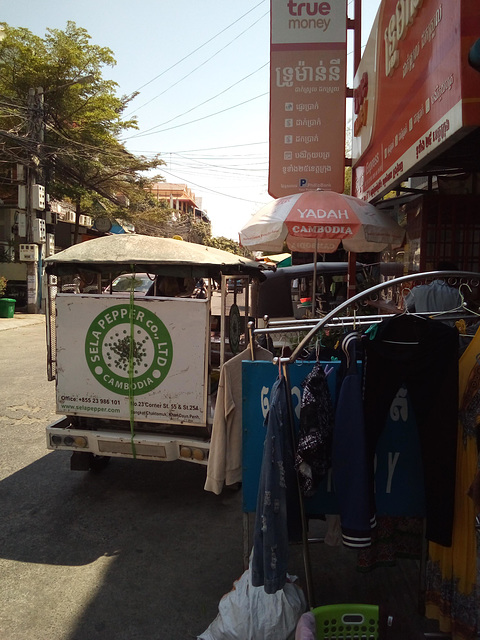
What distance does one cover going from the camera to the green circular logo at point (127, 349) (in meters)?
4.25

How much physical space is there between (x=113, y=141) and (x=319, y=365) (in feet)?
82.8

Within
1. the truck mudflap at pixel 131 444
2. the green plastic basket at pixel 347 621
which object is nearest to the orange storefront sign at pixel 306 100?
the truck mudflap at pixel 131 444

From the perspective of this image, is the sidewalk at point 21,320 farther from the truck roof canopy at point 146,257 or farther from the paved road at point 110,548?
the truck roof canopy at point 146,257

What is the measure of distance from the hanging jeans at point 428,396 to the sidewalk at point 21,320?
15.5 m

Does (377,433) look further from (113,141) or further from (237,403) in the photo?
(113,141)

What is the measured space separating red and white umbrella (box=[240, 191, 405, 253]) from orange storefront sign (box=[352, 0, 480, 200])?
44cm

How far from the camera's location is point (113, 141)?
82.8 feet

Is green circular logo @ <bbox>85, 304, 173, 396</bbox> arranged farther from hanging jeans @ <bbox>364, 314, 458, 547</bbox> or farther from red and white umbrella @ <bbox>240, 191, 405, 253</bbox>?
red and white umbrella @ <bbox>240, 191, 405, 253</bbox>

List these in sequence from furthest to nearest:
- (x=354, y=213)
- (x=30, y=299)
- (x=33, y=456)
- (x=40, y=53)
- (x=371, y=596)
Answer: (x=40, y=53) < (x=30, y=299) < (x=354, y=213) < (x=33, y=456) < (x=371, y=596)

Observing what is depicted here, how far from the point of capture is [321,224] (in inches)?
229

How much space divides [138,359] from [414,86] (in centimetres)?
353

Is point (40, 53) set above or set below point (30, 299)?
above

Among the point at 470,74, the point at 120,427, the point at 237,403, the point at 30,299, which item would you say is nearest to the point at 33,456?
the point at 120,427

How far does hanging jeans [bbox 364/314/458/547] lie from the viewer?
2.47 meters
